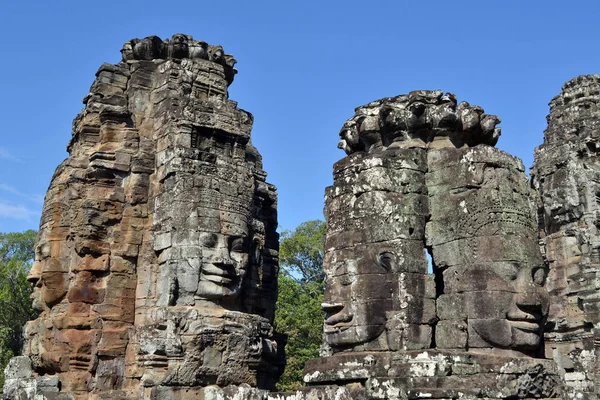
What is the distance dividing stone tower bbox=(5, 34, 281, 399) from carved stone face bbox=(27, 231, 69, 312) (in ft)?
0.08

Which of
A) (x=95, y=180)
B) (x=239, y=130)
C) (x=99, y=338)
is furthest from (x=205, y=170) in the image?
(x=99, y=338)

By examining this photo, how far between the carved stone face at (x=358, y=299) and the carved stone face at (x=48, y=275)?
6.46 metres

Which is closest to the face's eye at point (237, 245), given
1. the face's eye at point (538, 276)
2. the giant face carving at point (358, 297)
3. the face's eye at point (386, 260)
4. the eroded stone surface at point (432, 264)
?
the eroded stone surface at point (432, 264)

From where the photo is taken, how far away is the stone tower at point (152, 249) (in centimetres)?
1189

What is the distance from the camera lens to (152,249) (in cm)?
1307

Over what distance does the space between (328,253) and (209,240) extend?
4.05 m

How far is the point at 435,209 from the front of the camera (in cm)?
843

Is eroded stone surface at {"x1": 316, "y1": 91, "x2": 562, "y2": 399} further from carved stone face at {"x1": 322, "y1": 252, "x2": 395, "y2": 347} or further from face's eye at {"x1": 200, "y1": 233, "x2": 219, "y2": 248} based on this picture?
face's eye at {"x1": 200, "y1": 233, "x2": 219, "y2": 248}

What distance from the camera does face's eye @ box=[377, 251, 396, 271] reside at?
8117mm

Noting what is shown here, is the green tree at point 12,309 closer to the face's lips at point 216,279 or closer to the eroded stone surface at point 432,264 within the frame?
the face's lips at point 216,279

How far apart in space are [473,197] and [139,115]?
815 centimetres

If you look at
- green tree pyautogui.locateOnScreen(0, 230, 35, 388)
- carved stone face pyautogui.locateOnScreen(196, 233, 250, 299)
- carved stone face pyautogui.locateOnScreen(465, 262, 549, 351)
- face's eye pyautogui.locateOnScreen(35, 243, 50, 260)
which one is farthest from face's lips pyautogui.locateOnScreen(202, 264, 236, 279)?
green tree pyautogui.locateOnScreen(0, 230, 35, 388)

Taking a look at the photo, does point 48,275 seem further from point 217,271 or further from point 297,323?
point 297,323

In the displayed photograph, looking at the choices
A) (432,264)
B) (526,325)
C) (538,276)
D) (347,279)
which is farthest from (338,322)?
(538,276)
